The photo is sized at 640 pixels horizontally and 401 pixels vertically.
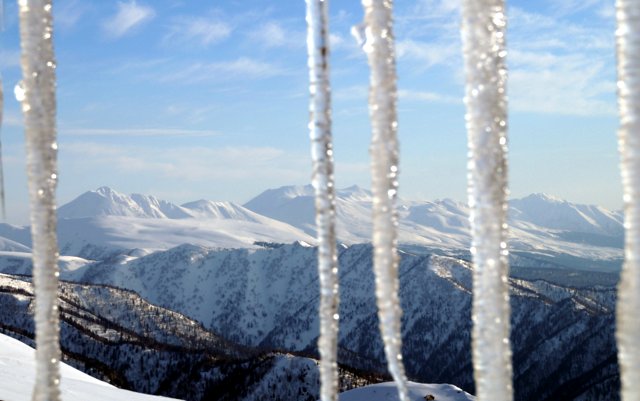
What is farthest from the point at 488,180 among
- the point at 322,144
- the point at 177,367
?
the point at 177,367

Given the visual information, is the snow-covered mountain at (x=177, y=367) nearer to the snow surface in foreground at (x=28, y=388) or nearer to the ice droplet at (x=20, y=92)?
the snow surface in foreground at (x=28, y=388)

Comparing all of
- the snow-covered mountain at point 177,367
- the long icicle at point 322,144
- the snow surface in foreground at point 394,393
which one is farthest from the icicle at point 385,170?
the snow-covered mountain at point 177,367

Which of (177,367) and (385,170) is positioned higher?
(385,170)

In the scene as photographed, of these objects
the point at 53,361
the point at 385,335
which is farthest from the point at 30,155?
the point at 385,335

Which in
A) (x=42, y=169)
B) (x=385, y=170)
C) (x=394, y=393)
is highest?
(x=42, y=169)

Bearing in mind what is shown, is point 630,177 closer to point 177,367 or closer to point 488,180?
point 488,180

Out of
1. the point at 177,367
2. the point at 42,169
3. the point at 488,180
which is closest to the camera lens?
the point at 488,180

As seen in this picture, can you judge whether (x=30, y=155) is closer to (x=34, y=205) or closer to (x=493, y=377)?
(x=34, y=205)
